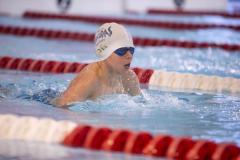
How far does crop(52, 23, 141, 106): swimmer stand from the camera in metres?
3.86

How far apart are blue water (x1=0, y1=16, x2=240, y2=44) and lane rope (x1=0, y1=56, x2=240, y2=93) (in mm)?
3159

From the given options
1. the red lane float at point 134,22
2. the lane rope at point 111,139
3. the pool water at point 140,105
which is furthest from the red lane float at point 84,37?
the lane rope at point 111,139

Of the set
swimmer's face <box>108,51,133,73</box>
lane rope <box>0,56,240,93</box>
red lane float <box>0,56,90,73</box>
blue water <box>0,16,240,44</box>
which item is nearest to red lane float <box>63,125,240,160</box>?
swimmer's face <box>108,51,133,73</box>

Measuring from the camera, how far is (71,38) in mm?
8016

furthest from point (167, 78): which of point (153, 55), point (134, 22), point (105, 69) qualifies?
point (134, 22)

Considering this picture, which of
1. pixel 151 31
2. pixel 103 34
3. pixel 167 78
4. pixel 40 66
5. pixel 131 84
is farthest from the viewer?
pixel 151 31

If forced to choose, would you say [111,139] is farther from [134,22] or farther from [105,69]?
[134,22]

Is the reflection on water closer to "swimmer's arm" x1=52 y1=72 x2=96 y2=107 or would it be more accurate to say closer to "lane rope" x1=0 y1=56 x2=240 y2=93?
"swimmer's arm" x1=52 y1=72 x2=96 y2=107

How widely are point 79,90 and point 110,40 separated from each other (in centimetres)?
43

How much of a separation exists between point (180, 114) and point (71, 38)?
14.0 feet

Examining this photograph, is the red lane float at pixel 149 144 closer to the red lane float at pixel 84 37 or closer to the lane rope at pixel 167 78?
the lane rope at pixel 167 78

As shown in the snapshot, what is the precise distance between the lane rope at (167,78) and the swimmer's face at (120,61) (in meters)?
1.05

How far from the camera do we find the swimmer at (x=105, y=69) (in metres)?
3.86

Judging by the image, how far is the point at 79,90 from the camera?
384 cm
